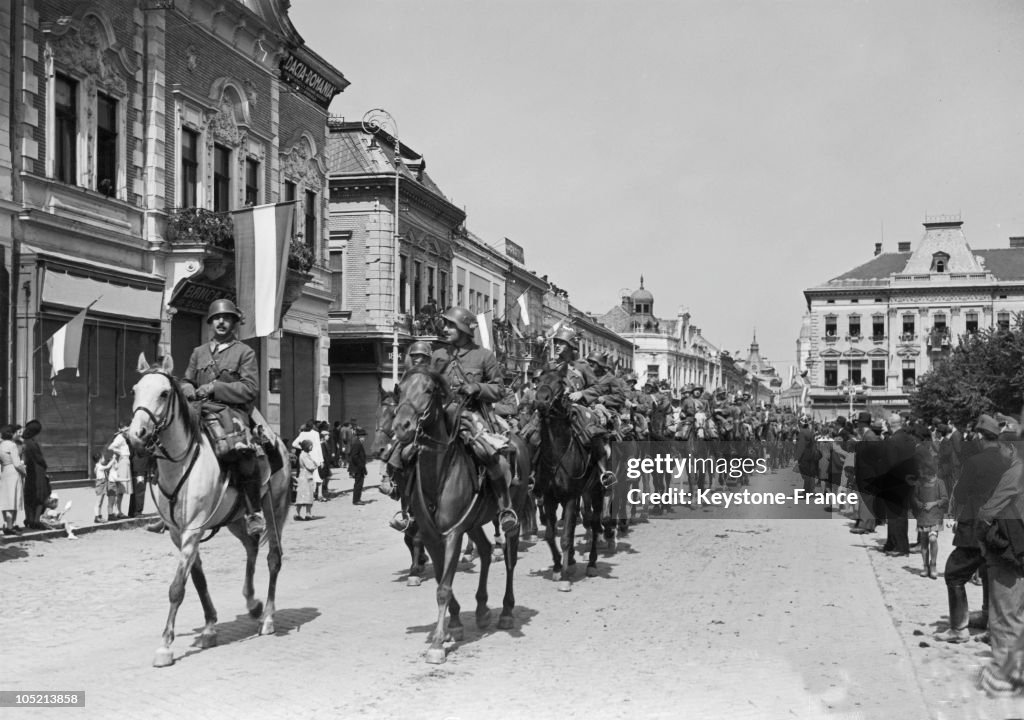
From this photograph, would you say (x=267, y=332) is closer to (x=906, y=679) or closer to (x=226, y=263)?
(x=226, y=263)

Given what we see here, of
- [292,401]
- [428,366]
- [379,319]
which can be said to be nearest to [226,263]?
[292,401]

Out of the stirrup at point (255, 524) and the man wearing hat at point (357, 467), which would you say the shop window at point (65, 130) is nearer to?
the man wearing hat at point (357, 467)

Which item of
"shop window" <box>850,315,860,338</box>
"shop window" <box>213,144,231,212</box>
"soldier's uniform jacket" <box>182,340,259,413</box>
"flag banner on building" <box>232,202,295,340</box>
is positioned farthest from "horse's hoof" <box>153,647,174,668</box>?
"shop window" <box>850,315,860,338</box>

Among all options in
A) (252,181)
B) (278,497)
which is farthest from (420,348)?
(252,181)

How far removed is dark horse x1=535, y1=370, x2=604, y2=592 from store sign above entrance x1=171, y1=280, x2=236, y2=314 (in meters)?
14.8

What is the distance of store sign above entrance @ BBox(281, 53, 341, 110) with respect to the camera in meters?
31.5

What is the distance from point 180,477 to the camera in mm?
7906

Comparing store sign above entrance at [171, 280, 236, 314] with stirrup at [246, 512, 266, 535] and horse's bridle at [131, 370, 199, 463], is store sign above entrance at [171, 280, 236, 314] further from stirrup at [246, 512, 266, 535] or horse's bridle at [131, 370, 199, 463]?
horse's bridle at [131, 370, 199, 463]

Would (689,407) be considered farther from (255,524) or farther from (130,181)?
(255,524)

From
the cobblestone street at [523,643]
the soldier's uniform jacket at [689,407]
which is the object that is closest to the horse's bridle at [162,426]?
the cobblestone street at [523,643]

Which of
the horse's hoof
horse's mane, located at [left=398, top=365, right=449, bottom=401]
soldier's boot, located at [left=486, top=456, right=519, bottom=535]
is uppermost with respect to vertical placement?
horse's mane, located at [left=398, top=365, right=449, bottom=401]

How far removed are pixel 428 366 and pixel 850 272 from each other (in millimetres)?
97739

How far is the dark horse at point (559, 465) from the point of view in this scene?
11531mm

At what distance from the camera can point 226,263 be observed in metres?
25.3
